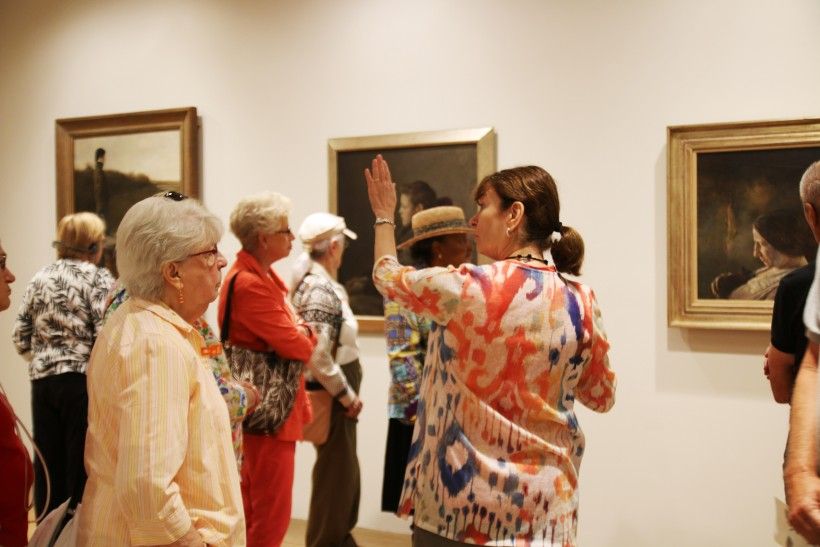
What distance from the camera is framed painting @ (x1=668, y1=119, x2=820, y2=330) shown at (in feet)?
12.2

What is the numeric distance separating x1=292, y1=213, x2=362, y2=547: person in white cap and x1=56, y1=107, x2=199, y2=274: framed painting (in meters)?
1.37

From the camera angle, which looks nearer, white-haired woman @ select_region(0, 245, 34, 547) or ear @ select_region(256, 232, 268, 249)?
white-haired woman @ select_region(0, 245, 34, 547)

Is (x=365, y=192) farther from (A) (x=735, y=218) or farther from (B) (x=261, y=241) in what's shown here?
(A) (x=735, y=218)

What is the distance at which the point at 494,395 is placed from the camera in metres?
2.13

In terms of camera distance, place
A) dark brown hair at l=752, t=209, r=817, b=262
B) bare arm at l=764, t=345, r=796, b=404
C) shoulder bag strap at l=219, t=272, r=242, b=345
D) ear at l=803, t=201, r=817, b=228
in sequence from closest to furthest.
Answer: ear at l=803, t=201, r=817, b=228, bare arm at l=764, t=345, r=796, b=404, shoulder bag strap at l=219, t=272, r=242, b=345, dark brown hair at l=752, t=209, r=817, b=262

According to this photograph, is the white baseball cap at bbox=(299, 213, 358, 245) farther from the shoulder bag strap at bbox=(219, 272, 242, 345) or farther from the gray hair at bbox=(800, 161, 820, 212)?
the gray hair at bbox=(800, 161, 820, 212)

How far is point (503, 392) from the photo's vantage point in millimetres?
2127

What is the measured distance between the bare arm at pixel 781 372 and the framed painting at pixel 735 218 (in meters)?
1.30

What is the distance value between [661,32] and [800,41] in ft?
2.09

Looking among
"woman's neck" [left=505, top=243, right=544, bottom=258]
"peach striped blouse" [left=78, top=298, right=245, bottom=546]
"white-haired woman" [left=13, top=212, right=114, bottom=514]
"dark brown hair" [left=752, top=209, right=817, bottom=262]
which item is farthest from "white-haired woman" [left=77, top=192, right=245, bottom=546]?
"dark brown hair" [left=752, top=209, right=817, bottom=262]

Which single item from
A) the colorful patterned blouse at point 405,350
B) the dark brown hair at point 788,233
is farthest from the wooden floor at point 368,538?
the dark brown hair at point 788,233

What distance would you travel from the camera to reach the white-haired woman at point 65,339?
13.6 ft

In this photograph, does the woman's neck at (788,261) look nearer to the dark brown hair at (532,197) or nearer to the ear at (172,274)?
the dark brown hair at (532,197)

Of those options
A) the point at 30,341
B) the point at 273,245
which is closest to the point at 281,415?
the point at 273,245
